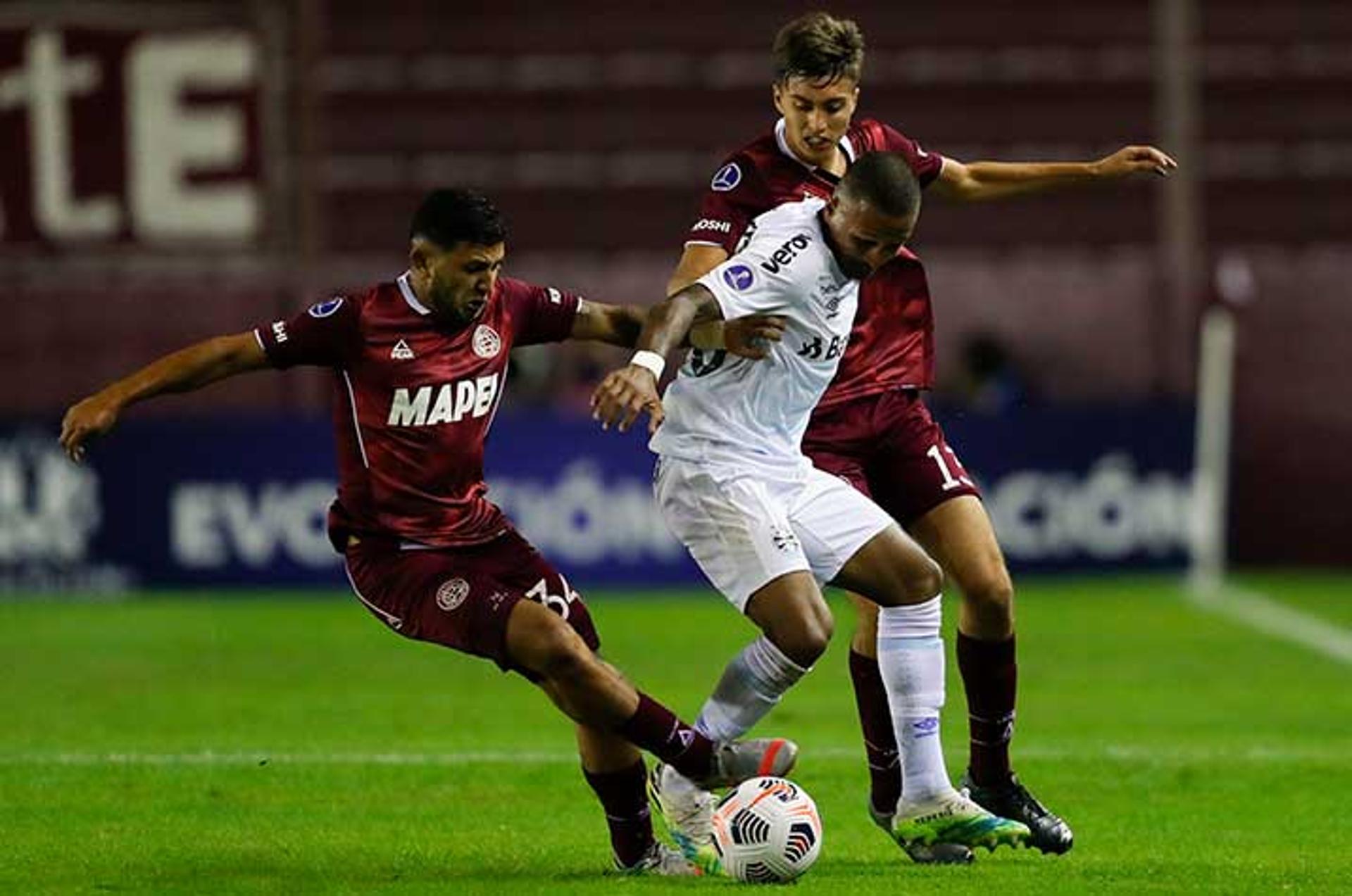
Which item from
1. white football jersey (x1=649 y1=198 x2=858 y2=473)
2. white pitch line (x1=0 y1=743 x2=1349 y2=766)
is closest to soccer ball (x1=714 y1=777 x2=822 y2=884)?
white football jersey (x1=649 y1=198 x2=858 y2=473)

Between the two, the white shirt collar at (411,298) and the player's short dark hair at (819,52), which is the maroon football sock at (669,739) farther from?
the player's short dark hair at (819,52)

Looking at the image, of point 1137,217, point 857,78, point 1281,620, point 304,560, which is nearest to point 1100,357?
point 1137,217

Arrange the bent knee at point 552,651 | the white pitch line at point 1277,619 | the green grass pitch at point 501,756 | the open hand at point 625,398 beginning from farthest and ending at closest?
the white pitch line at point 1277,619 → the green grass pitch at point 501,756 → the bent knee at point 552,651 → the open hand at point 625,398

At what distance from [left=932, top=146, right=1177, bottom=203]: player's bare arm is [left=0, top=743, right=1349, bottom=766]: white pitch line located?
2.78 m

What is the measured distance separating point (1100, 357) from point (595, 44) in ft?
17.0

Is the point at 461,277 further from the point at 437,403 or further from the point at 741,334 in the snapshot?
the point at 741,334

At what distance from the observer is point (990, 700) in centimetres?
877

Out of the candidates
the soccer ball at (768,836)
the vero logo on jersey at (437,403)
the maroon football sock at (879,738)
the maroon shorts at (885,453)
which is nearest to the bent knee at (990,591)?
the maroon shorts at (885,453)

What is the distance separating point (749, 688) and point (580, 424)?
11041mm

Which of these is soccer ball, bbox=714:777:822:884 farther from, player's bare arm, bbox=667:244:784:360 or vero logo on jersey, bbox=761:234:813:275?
vero logo on jersey, bbox=761:234:813:275

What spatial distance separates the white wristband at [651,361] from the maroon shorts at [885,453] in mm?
1387

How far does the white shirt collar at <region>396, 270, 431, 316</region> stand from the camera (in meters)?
8.30

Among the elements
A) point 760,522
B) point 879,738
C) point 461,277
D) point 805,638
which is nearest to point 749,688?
point 805,638

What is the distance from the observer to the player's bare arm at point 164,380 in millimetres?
7945
